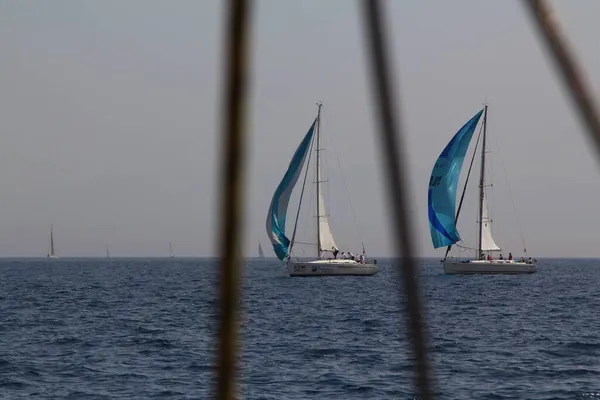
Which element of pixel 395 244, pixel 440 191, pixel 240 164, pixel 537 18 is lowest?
pixel 395 244

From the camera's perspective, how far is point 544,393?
1911 centimetres

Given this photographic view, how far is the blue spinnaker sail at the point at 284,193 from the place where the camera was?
67125mm

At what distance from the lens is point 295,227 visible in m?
69.3

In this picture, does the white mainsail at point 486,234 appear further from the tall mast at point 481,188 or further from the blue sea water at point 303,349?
the blue sea water at point 303,349

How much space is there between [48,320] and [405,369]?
20.2 meters

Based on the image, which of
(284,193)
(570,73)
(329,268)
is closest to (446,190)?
(329,268)

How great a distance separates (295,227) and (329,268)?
3.77 m

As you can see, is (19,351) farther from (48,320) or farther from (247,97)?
(247,97)

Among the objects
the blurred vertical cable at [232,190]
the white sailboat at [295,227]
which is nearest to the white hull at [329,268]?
the white sailboat at [295,227]

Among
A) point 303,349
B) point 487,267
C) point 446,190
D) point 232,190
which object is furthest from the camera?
point 487,267

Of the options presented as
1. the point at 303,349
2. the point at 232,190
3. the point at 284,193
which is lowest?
the point at 303,349

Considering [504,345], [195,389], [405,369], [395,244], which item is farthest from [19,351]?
[395,244]

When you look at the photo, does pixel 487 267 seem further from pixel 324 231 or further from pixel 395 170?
pixel 395 170

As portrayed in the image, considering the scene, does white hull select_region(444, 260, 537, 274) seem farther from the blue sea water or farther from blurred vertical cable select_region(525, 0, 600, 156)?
blurred vertical cable select_region(525, 0, 600, 156)
